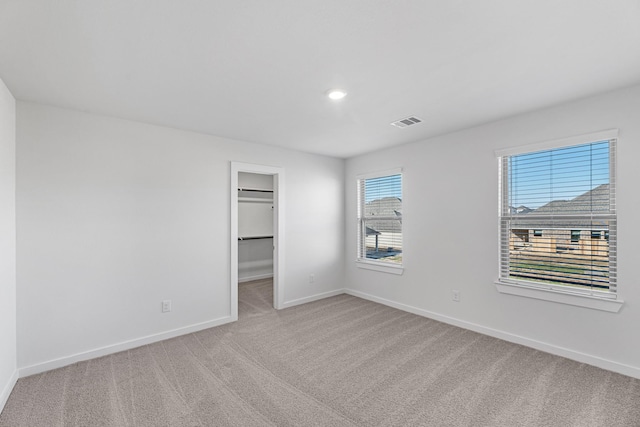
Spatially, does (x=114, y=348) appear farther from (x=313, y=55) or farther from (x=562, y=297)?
(x=562, y=297)

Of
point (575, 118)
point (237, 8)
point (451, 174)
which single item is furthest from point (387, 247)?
point (237, 8)

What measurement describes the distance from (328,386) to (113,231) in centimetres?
259

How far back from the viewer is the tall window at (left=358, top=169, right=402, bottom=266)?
4.43 metres

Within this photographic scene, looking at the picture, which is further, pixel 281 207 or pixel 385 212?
pixel 385 212

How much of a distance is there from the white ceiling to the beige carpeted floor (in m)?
2.42

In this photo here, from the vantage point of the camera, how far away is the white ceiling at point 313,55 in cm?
150

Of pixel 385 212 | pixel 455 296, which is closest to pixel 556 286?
pixel 455 296

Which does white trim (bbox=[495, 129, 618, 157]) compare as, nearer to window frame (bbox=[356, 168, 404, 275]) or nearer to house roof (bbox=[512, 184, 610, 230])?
house roof (bbox=[512, 184, 610, 230])

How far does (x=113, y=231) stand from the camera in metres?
2.98

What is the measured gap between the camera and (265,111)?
9.41ft

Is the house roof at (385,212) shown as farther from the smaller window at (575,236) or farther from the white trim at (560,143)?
the smaller window at (575,236)

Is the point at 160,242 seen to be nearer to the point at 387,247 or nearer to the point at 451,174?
the point at 387,247

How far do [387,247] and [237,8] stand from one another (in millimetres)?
3788

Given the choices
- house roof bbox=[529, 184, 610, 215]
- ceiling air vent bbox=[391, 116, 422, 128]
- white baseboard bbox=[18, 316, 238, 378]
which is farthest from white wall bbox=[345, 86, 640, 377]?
white baseboard bbox=[18, 316, 238, 378]
